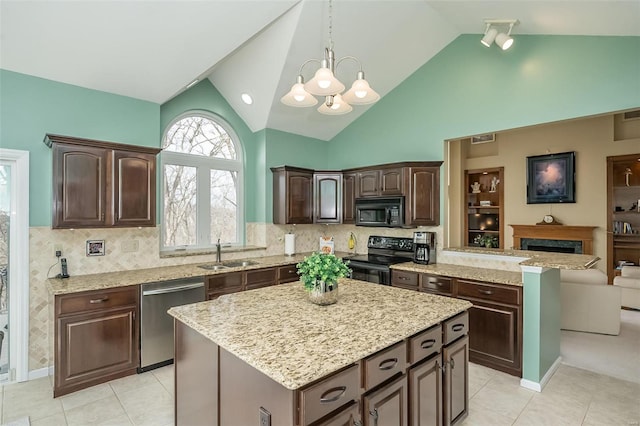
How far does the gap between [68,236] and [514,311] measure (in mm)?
4486

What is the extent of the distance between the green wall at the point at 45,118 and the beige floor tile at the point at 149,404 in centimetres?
187

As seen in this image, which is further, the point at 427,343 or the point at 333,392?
the point at 427,343

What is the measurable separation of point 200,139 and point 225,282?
2.12 m

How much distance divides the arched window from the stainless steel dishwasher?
109 cm

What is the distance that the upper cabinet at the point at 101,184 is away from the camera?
3113 millimetres

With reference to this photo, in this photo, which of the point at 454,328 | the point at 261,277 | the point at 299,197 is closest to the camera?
the point at 454,328

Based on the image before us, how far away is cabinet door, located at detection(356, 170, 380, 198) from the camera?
4.87 meters

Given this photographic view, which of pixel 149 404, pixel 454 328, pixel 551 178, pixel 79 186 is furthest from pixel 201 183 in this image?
pixel 551 178

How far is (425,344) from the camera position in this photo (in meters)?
2.02

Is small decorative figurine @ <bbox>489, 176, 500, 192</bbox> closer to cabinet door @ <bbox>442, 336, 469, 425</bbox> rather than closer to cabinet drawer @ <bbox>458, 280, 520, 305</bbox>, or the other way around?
cabinet drawer @ <bbox>458, 280, 520, 305</bbox>

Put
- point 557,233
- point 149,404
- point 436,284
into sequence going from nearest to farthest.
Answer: point 149,404 < point 436,284 < point 557,233

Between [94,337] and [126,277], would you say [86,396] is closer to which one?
[94,337]

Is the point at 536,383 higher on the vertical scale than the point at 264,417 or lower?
lower

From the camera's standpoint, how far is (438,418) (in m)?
2.15
